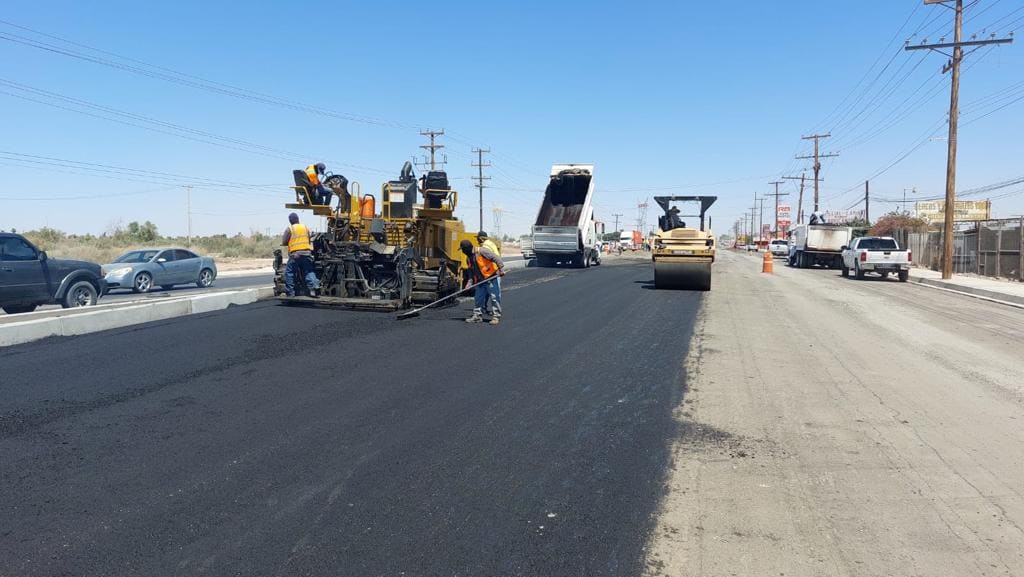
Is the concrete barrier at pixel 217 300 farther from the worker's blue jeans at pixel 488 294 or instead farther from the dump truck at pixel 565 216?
the dump truck at pixel 565 216

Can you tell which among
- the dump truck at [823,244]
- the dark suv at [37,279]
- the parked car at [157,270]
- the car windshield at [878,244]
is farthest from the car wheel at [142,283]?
the dump truck at [823,244]

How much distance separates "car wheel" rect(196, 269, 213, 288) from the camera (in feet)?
70.6

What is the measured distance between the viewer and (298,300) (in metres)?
12.7

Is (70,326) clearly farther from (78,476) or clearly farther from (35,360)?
(78,476)

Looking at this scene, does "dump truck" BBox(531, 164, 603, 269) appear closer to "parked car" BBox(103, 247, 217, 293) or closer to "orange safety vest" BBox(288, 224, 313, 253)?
"parked car" BBox(103, 247, 217, 293)

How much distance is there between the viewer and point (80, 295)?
1377 centimetres

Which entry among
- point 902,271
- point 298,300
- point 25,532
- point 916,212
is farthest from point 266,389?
point 916,212

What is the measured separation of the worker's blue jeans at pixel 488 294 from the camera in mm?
11484

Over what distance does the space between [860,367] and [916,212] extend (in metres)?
55.1

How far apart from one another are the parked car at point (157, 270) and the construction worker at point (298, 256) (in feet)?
26.6

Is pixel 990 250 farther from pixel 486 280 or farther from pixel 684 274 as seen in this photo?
pixel 486 280

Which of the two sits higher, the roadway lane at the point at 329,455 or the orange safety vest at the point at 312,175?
the orange safety vest at the point at 312,175

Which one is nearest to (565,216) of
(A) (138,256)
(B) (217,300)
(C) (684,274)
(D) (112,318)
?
(C) (684,274)

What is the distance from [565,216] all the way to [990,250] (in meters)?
16.8
